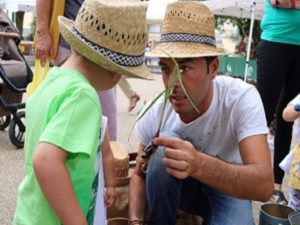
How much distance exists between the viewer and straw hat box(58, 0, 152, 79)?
1.18 meters

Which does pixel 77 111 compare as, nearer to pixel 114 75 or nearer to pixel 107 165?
pixel 114 75

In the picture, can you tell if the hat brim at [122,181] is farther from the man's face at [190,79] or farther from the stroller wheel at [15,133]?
the stroller wheel at [15,133]

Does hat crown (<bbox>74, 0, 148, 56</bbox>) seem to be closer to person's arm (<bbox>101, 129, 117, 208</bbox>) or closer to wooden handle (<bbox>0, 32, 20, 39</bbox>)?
person's arm (<bbox>101, 129, 117, 208</bbox>)

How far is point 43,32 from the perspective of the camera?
2135mm

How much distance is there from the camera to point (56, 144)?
1.07 meters

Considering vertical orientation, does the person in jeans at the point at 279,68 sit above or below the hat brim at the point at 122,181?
above

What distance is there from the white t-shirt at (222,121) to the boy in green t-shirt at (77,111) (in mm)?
592

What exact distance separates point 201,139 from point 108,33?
0.83m

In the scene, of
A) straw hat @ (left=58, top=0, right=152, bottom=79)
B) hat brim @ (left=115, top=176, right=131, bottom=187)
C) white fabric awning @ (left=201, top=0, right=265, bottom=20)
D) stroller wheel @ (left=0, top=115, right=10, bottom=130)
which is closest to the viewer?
straw hat @ (left=58, top=0, right=152, bottom=79)

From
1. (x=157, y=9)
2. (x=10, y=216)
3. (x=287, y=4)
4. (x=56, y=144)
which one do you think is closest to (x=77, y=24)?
(x=56, y=144)

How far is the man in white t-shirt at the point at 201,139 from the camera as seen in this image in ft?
5.16

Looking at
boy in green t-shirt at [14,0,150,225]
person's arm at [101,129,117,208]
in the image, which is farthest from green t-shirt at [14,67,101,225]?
person's arm at [101,129,117,208]

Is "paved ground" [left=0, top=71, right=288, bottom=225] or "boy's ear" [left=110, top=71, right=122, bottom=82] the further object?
"paved ground" [left=0, top=71, right=288, bottom=225]

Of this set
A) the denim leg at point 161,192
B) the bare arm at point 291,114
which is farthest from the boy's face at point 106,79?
the bare arm at point 291,114
